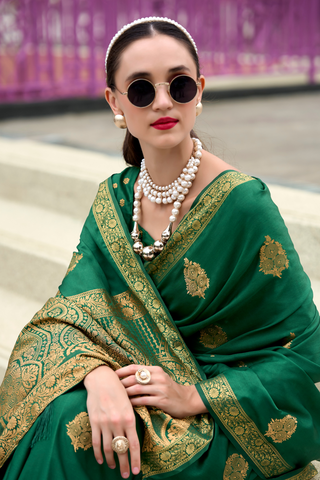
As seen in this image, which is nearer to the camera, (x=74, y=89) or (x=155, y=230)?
(x=155, y=230)

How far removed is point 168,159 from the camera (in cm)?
161

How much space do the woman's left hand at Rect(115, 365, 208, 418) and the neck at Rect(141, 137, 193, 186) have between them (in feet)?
1.78

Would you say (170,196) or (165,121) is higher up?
(165,121)

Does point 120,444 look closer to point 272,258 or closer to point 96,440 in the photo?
point 96,440

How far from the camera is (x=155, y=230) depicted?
1.66 m

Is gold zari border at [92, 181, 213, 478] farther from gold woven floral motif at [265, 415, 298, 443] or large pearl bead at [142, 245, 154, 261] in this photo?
gold woven floral motif at [265, 415, 298, 443]

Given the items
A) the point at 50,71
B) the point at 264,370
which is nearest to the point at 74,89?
the point at 50,71

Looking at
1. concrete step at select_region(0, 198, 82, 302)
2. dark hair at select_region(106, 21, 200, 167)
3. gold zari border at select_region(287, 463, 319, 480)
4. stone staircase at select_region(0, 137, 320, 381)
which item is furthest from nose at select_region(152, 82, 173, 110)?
concrete step at select_region(0, 198, 82, 302)

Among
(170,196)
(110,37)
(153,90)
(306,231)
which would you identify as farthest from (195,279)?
(110,37)

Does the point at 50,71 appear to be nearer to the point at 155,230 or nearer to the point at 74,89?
the point at 74,89

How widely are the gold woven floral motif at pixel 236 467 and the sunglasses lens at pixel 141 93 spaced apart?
0.91 metres

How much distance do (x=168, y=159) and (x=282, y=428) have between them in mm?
768

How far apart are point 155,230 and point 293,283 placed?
0.43 m

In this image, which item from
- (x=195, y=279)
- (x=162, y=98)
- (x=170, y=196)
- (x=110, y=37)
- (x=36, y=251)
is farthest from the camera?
(x=110, y=37)
